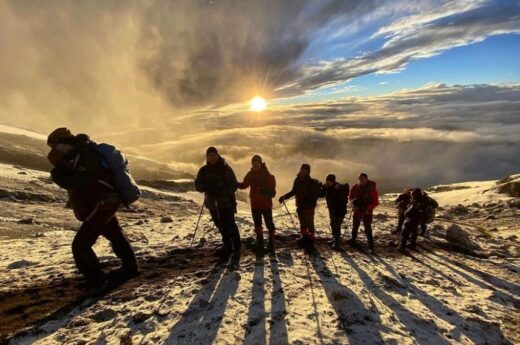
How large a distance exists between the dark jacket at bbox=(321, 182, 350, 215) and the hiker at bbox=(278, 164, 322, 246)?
3.38 ft

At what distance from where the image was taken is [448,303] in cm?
732

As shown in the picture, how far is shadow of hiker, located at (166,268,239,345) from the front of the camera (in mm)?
5219

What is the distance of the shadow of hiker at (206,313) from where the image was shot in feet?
17.1

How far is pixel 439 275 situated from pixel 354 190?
3.58 m

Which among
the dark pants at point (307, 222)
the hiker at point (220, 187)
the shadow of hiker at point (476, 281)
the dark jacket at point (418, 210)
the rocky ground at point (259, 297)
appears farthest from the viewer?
the dark jacket at point (418, 210)

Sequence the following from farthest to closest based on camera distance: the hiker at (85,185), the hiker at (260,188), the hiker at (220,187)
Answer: the hiker at (260,188) < the hiker at (220,187) < the hiker at (85,185)

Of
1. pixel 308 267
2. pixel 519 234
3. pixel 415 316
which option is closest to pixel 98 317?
pixel 308 267

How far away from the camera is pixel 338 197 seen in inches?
450

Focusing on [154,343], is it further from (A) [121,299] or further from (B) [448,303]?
(B) [448,303]

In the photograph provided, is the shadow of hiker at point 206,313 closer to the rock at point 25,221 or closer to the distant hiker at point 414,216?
the distant hiker at point 414,216

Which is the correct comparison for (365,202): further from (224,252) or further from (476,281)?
(224,252)

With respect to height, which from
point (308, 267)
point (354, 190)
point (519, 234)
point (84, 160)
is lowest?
point (519, 234)

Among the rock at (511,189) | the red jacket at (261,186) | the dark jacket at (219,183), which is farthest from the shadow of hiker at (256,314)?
the rock at (511,189)

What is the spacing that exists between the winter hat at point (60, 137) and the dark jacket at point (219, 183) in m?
3.17
